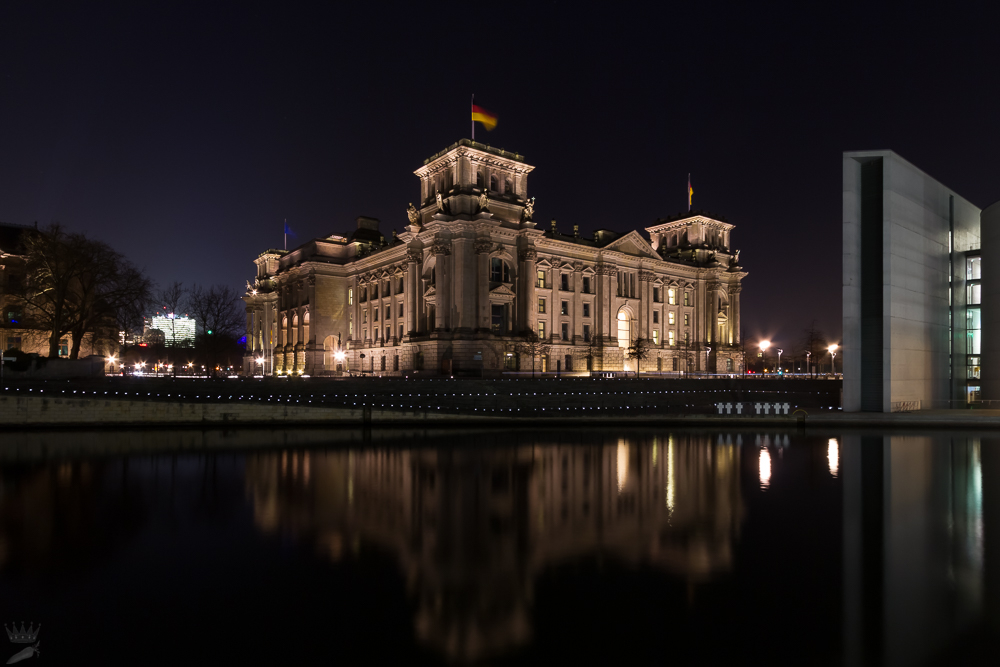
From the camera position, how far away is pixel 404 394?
45094mm

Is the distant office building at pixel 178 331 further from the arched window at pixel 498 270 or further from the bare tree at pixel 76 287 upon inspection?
the arched window at pixel 498 270

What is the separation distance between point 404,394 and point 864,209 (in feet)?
123

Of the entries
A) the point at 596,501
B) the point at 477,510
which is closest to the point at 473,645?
the point at 477,510

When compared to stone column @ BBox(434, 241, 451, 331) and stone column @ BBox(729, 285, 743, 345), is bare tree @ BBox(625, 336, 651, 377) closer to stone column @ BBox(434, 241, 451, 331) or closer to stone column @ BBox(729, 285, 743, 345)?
stone column @ BBox(729, 285, 743, 345)

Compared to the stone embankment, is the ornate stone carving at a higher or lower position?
higher

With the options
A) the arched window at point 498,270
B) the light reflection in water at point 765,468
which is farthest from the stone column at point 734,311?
the light reflection in water at point 765,468

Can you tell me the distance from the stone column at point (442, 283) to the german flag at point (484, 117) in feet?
45.1

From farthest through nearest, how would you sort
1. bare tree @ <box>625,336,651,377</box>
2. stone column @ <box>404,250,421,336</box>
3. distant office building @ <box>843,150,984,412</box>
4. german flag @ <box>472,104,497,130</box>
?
bare tree @ <box>625,336,651,377</box>, stone column @ <box>404,250,421,336</box>, german flag @ <box>472,104,497,130</box>, distant office building @ <box>843,150,984,412</box>

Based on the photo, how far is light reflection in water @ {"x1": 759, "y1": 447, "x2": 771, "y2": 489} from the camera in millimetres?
20312

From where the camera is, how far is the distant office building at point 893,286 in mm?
44125

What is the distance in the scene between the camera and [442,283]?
6838 centimetres

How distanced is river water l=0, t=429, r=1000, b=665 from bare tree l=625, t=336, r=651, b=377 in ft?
175

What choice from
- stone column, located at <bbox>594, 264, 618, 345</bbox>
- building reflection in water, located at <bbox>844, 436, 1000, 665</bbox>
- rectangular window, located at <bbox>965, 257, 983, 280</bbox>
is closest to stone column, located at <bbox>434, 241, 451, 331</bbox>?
stone column, located at <bbox>594, 264, 618, 345</bbox>

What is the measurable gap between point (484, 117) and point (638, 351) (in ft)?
112
